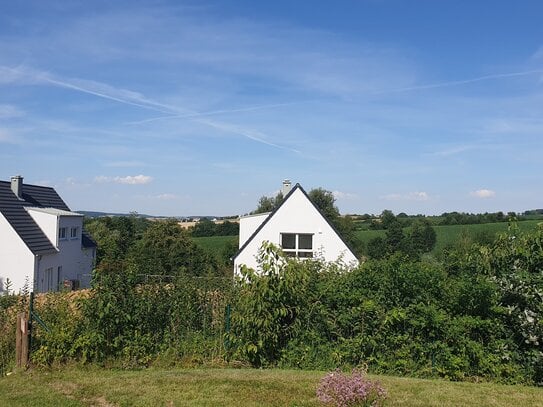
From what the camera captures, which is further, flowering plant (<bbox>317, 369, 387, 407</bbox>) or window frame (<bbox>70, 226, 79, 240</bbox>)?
window frame (<bbox>70, 226, 79, 240</bbox>)

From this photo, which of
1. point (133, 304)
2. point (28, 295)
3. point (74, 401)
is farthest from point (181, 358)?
point (28, 295)

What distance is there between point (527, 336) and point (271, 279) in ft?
14.5

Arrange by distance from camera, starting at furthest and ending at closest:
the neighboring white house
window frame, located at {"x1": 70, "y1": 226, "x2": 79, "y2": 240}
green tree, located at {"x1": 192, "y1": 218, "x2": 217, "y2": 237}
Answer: green tree, located at {"x1": 192, "y1": 218, "x2": 217, "y2": 237} → window frame, located at {"x1": 70, "y1": 226, "x2": 79, "y2": 240} → the neighboring white house

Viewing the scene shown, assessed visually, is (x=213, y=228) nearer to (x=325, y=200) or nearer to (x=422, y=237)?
(x=325, y=200)

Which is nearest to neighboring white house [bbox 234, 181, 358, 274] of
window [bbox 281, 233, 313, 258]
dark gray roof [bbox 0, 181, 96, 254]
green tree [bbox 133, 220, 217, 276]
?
window [bbox 281, 233, 313, 258]

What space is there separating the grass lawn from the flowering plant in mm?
1077

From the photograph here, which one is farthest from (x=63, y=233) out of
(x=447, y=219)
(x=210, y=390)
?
(x=447, y=219)

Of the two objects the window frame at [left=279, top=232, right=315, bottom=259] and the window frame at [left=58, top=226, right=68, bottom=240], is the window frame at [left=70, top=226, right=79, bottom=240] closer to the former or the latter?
the window frame at [left=58, top=226, right=68, bottom=240]

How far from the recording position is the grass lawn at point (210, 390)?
22.5ft

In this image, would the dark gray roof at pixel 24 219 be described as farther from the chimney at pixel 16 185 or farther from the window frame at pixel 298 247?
the window frame at pixel 298 247

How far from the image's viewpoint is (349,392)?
214 inches

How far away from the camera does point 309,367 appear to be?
355 inches

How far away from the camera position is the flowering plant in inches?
215

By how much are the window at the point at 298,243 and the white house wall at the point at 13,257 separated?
463 inches
